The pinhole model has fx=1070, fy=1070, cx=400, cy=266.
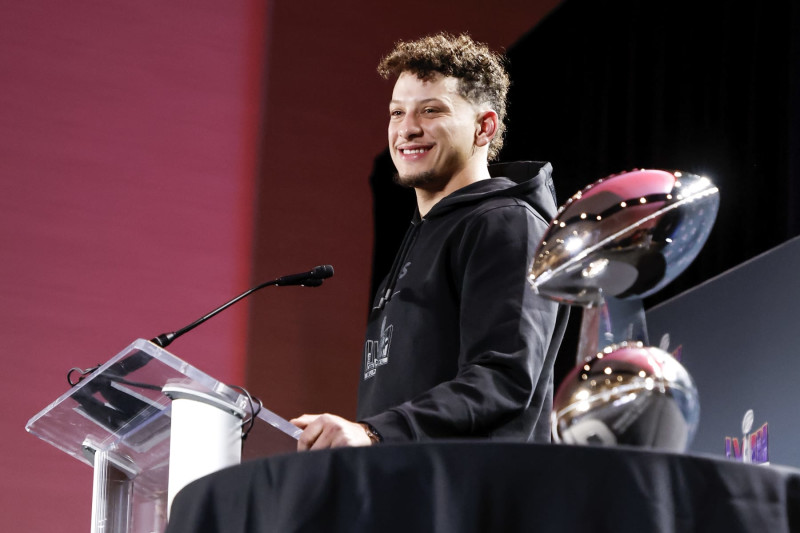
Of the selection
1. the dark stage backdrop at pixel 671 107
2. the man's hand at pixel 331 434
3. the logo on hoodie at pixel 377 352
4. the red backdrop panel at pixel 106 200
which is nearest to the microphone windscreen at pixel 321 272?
the logo on hoodie at pixel 377 352

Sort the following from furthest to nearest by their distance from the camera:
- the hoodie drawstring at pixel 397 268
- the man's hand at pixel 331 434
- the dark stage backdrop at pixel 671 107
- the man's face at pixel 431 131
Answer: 1. the dark stage backdrop at pixel 671 107
2. the man's face at pixel 431 131
3. the hoodie drawstring at pixel 397 268
4. the man's hand at pixel 331 434

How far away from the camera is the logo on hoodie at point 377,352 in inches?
74.2

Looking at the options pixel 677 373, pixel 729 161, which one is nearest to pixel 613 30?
pixel 729 161

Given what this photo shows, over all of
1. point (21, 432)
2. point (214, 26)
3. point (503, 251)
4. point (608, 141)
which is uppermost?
point (214, 26)

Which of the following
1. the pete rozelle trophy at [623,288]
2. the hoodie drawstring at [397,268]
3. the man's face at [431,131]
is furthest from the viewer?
the man's face at [431,131]

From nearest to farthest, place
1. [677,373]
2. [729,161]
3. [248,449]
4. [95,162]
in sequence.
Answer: [677,373]
[248,449]
[729,161]
[95,162]

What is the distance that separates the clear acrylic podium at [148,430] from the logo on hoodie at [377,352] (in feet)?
0.80

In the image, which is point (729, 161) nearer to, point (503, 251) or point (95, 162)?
point (503, 251)

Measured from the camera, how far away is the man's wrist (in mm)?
1518

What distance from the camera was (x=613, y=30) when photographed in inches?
164

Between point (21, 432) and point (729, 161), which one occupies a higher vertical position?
point (729, 161)

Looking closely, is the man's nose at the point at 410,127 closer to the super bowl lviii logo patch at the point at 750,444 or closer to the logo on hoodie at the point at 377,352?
the logo on hoodie at the point at 377,352

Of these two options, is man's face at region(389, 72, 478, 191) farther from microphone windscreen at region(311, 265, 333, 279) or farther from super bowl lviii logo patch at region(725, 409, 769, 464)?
super bowl lviii logo patch at region(725, 409, 769, 464)

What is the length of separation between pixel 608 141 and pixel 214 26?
1594mm
